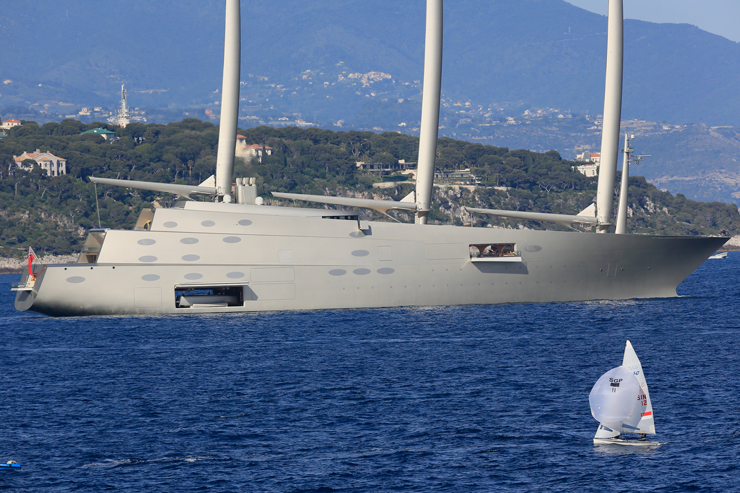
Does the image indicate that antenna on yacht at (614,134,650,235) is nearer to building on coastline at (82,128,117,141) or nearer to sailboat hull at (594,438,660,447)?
sailboat hull at (594,438,660,447)

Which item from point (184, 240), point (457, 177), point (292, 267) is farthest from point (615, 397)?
point (457, 177)

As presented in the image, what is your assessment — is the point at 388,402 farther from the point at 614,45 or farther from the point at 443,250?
the point at 614,45

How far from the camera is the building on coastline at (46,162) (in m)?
149

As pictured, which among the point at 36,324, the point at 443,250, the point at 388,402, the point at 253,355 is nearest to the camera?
the point at 388,402

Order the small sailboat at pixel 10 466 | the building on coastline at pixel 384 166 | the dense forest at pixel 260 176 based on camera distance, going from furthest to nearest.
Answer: the building on coastline at pixel 384 166 → the dense forest at pixel 260 176 → the small sailboat at pixel 10 466

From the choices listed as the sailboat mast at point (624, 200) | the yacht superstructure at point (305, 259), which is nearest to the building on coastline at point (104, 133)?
the yacht superstructure at point (305, 259)

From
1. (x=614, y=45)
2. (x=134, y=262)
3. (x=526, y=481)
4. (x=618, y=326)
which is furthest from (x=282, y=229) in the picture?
(x=526, y=481)

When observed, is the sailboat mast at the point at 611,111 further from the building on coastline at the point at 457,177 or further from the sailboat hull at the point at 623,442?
the building on coastline at the point at 457,177

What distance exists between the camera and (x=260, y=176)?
519 feet

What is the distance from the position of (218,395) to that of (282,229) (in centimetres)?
1703

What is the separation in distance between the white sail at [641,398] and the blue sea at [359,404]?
539 millimetres

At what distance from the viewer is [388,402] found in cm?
2514

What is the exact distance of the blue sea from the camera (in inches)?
730

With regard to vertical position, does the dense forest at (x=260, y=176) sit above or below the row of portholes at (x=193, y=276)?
above
